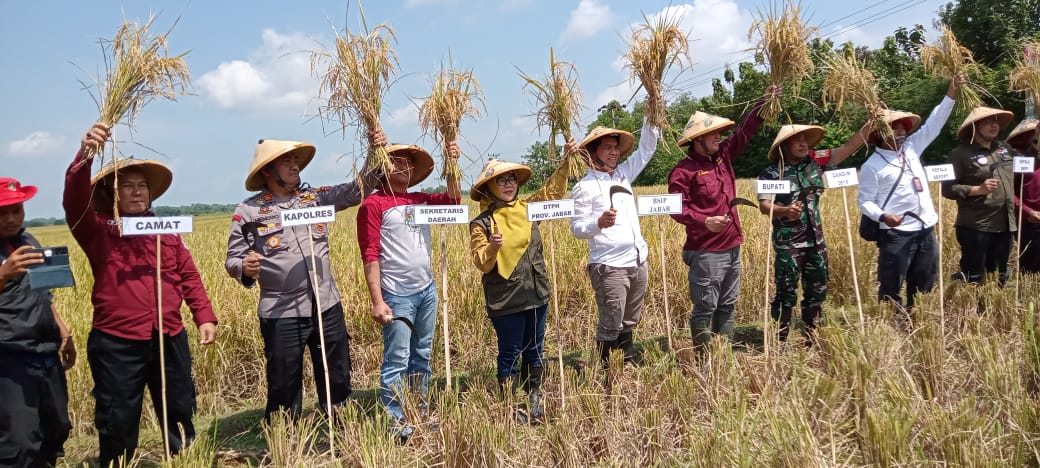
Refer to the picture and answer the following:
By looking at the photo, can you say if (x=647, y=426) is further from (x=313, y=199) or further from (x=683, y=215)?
(x=313, y=199)

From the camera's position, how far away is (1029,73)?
16.1 ft

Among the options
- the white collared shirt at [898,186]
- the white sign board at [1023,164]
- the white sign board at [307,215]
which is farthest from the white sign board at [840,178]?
the white sign board at [307,215]

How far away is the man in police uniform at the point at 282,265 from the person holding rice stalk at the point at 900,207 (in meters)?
3.56

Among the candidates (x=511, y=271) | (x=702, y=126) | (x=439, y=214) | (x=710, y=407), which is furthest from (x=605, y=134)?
(x=710, y=407)

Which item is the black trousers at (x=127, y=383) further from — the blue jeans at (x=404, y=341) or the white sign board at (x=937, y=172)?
the white sign board at (x=937, y=172)

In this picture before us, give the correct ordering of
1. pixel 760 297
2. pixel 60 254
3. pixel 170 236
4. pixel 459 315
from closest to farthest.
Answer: pixel 60 254 < pixel 170 236 < pixel 459 315 < pixel 760 297

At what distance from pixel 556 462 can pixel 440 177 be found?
1.63 m

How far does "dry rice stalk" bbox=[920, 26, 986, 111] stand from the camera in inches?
180

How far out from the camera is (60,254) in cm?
255

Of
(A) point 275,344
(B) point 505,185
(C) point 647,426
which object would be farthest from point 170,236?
(C) point 647,426

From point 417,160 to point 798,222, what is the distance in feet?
8.48

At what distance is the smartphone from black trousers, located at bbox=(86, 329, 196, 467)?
1.32ft

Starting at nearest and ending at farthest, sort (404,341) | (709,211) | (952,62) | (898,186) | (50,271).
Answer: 1. (50,271)
2. (404,341)
3. (709,211)
4. (898,186)
5. (952,62)

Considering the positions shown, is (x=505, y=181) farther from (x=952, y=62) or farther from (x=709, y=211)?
(x=952, y=62)
